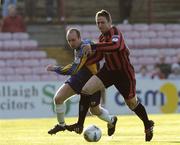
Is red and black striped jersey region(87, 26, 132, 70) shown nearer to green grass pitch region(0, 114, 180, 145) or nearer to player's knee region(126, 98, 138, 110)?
player's knee region(126, 98, 138, 110)

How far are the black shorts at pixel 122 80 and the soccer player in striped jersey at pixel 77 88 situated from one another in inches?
14.7

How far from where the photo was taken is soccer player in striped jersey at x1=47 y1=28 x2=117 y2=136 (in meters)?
12.1

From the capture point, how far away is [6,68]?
25812 mm

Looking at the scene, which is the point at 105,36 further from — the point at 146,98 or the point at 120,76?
the point at 146,98

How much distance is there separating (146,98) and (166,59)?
3.53 m

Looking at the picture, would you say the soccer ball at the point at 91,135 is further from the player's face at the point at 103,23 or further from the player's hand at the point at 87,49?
the player's face at the point at 103,23

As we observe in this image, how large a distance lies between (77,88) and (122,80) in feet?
3.31

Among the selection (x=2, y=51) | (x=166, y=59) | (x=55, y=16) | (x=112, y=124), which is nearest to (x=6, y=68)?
(x=2, y=51)

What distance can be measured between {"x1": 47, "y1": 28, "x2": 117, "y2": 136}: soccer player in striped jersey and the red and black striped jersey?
1.31 feet

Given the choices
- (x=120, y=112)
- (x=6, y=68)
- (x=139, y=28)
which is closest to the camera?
(x=120, y=112)

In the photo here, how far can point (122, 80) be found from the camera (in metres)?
11.8

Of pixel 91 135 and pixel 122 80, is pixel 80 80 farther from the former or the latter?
pixel 91 135

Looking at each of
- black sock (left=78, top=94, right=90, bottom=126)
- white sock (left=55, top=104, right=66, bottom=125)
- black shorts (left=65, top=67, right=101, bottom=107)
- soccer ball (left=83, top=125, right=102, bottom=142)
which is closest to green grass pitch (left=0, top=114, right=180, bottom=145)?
soccer ball (left=83, top=125, right=102, bottom=142)

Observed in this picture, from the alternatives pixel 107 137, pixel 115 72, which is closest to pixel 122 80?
pixel 115 72
